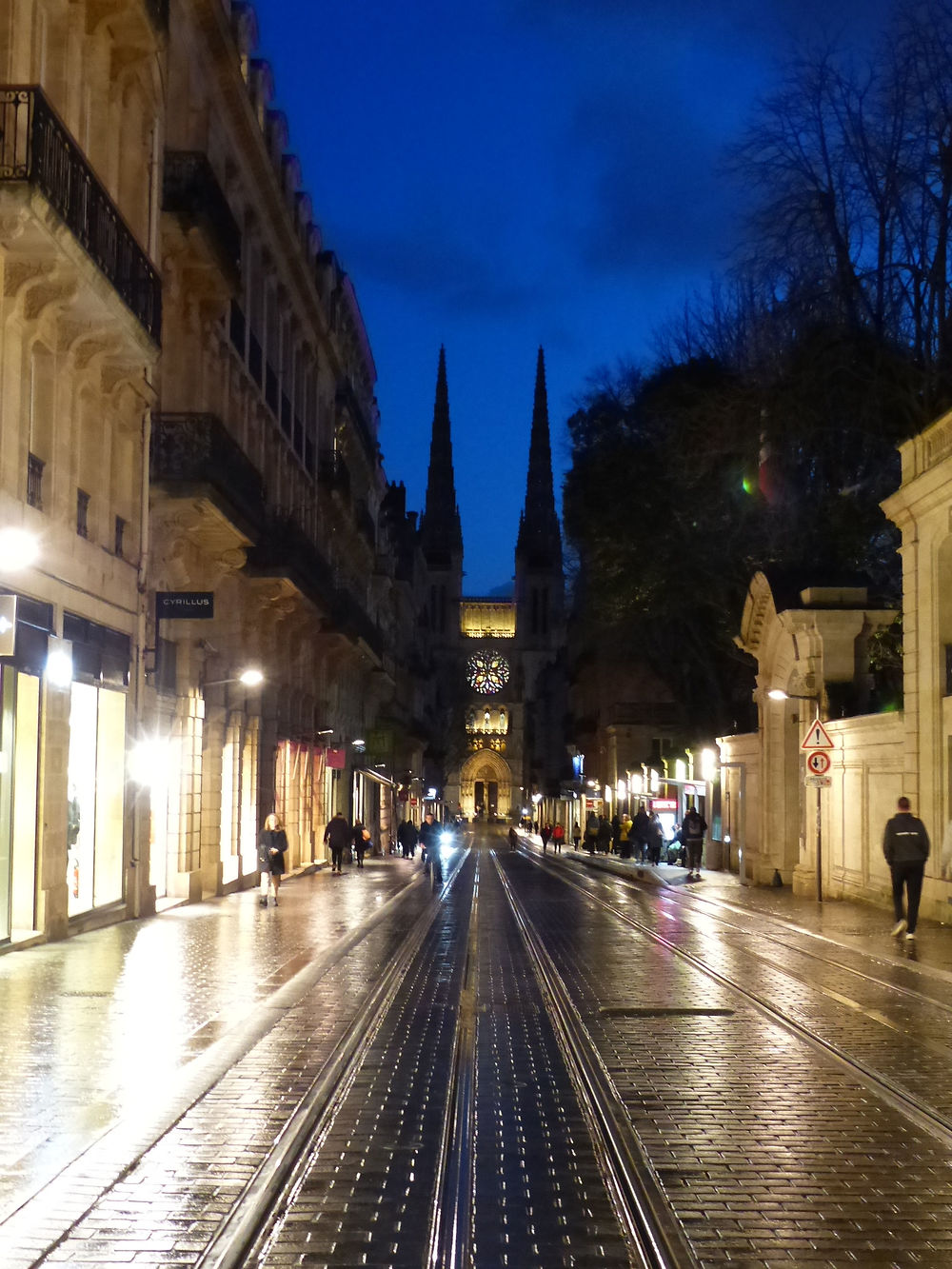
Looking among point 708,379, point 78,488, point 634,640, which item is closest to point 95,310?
point 78,488

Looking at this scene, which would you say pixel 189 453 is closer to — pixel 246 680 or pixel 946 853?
pixel 246 680

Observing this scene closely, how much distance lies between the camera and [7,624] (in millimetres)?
13938

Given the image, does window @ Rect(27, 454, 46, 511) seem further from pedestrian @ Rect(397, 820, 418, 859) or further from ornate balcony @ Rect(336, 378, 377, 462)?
pedestrian @ Rect(397, 820, 418, 859)

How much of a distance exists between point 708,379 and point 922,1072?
3630 centimetres

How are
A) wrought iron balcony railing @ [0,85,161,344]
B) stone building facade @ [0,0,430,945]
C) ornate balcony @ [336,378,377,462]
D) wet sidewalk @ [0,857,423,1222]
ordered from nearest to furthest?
wet sidewalk @ [0,857,423,1222]
wrought iron balcony railing @ [0,85,161,344]
stone building facade @ [0,0,430,945]
ornate balcony @ [336,378,377,462]

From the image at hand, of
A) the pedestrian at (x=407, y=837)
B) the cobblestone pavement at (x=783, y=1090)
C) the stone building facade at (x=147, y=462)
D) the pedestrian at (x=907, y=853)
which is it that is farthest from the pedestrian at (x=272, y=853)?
the pedestrian at (x=407, y=837)

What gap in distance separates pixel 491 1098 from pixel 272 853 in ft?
56.0

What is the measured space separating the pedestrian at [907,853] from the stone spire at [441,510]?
5879 inches

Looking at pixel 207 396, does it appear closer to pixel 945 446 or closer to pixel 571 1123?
pixel 945 446

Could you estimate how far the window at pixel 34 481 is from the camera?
16.4 meters

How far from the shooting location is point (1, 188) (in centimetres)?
1401

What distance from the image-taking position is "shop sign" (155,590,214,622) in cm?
2119

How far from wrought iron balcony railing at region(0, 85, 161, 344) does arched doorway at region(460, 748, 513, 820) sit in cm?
14398

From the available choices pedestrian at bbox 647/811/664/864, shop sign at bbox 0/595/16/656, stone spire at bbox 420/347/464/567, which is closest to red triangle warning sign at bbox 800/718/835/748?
shop sign at bbox 0/595/16/656
